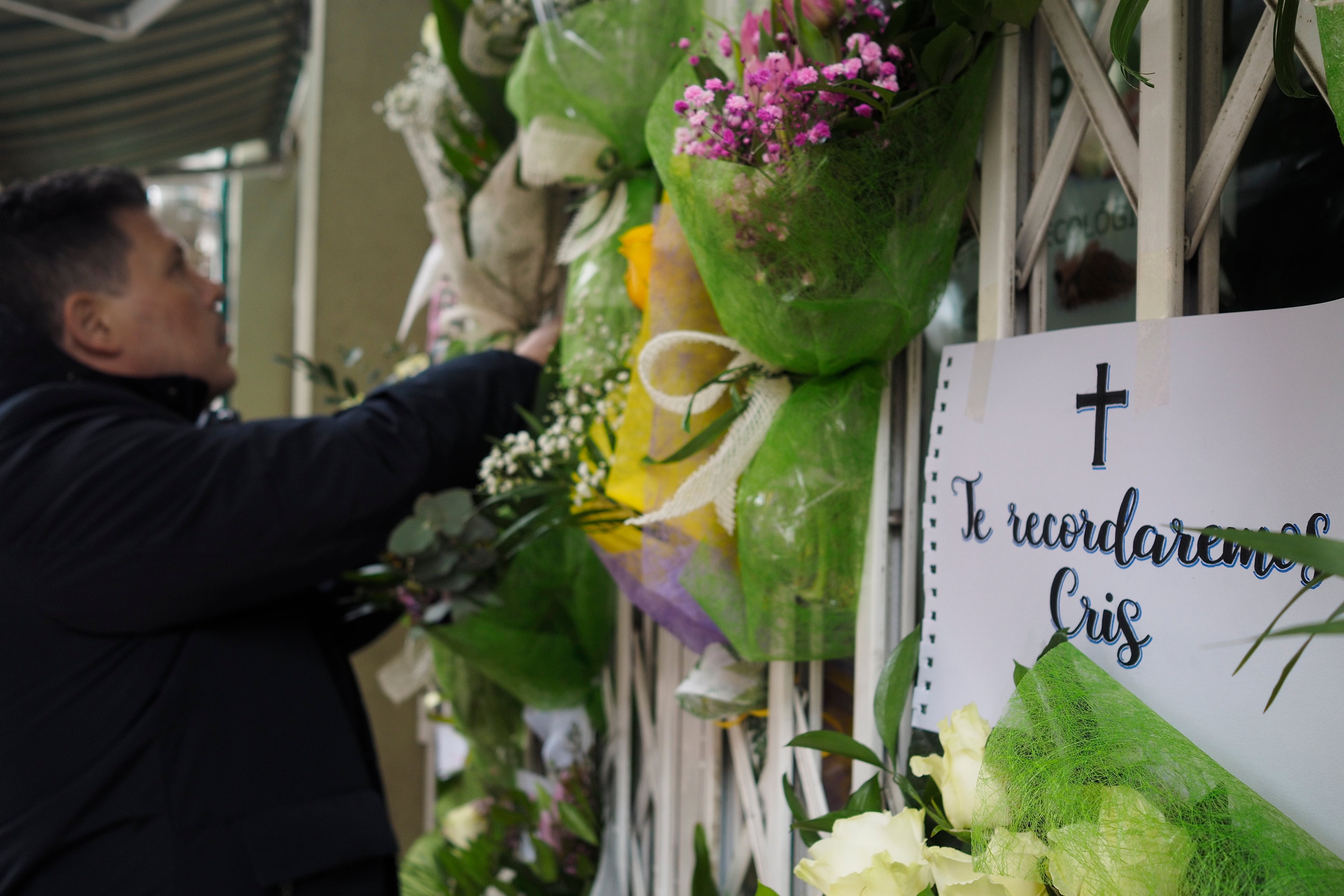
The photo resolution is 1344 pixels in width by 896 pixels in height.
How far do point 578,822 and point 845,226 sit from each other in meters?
1.08

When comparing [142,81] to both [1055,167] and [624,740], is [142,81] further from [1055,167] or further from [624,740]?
[1055,167]

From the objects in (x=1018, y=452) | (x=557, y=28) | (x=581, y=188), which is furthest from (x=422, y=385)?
(x=1018, y=452)

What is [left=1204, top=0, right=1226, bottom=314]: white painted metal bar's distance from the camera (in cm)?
41

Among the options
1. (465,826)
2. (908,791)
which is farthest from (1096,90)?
(465,826)

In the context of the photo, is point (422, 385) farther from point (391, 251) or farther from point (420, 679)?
point (391, 251)

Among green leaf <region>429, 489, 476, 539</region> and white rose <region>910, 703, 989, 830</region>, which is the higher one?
green leaf <region>429, 489, 476, 539</region>

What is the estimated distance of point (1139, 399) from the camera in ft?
1.35

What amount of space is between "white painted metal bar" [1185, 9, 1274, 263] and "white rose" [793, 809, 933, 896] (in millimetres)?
299

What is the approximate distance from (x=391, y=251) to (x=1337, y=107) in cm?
249

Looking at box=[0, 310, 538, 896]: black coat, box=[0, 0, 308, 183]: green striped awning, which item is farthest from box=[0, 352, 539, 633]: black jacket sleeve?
box=[0, 0, 308, 183]: green striped awning

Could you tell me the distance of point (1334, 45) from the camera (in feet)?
0.96

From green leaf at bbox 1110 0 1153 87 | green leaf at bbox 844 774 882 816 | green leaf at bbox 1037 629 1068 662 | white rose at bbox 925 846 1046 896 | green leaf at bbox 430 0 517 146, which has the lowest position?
green leaf at bbox 844 774 882 816

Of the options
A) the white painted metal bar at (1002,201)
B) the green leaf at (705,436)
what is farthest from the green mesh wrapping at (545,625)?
the white painted metal bar at (1002,201)

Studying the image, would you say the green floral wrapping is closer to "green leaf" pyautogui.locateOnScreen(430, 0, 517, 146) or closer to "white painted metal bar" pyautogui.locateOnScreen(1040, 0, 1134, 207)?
"white painted metal bar" pyautogui.locateOnScreen(1040, 0, 1134, 207)
